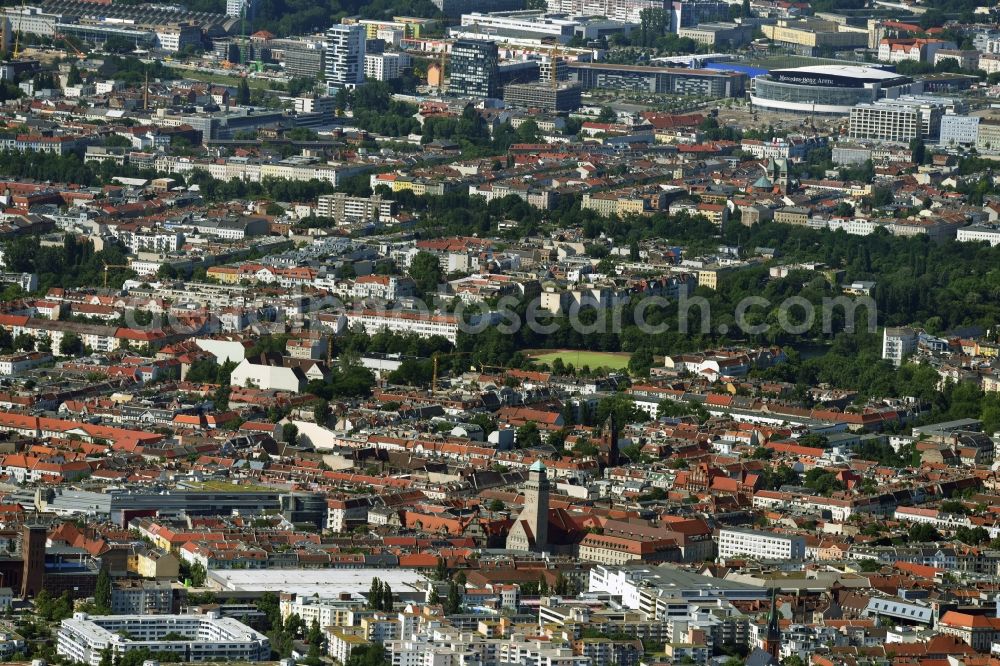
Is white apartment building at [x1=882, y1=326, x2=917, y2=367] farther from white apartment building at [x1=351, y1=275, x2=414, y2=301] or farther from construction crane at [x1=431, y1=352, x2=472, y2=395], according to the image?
white apartment building at [x1=351, y1=275, x2=414, y2=301]

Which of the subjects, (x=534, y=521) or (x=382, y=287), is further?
(x=382, y=287)

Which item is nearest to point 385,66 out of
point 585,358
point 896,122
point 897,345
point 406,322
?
point 896,122

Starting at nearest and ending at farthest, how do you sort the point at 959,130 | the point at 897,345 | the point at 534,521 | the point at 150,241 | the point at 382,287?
the point at 534,521 → the point at 897,345 → the point at 382,287 → the point at 150,241 → the point at 959,130

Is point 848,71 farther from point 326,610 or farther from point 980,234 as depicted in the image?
point 326,610

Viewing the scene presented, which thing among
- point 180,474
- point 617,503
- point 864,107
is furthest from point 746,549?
point 864,107

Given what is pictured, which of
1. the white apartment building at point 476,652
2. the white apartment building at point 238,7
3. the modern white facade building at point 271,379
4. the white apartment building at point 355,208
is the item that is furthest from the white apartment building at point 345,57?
the white apartment building at point 476,652

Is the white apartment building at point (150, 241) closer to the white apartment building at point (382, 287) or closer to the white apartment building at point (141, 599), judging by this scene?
the white apartment building at point (382, 287)
